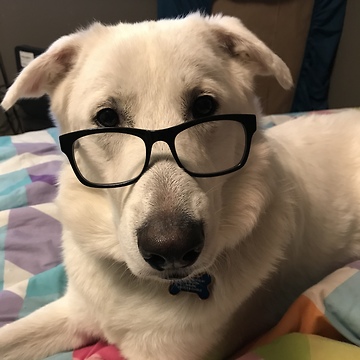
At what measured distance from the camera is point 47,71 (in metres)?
Result: 1.27

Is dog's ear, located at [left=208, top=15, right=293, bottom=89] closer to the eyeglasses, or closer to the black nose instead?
the eyeglasses

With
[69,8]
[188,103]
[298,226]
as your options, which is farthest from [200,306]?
[69,8]

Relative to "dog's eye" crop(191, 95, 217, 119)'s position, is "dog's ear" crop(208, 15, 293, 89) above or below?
above

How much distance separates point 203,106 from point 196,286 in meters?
0.46

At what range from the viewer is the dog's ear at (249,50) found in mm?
1229

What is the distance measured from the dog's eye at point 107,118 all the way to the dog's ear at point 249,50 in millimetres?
366

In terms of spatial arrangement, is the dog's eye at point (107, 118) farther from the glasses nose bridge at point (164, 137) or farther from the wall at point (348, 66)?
the wall at point (348, 66)

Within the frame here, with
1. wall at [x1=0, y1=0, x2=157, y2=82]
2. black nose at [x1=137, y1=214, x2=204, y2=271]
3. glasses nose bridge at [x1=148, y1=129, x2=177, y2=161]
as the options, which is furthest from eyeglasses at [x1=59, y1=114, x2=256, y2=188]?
wall at [x1=0, y1=0, x2=157, y2=82]

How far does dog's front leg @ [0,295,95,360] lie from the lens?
4.79 feet

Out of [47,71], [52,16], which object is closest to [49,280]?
[47,71]

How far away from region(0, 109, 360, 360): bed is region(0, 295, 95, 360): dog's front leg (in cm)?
4

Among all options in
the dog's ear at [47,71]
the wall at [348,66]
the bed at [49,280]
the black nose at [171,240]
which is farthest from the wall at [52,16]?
the black nose at [171,240]

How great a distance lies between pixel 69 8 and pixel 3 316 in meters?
2.50

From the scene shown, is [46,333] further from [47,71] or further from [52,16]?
[52,16]
